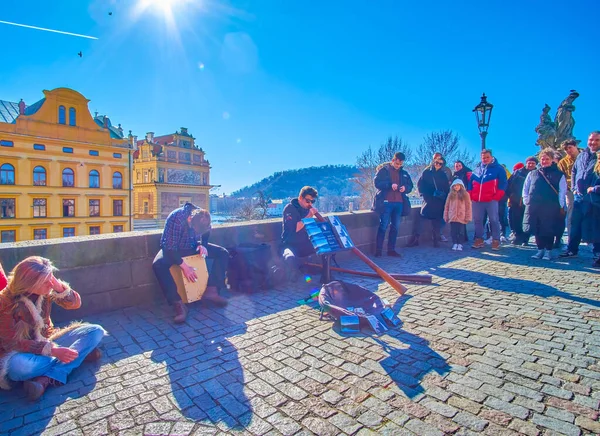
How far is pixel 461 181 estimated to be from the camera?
8.61 meters

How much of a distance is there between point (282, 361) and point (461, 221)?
700 cm

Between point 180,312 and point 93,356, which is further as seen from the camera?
point 180,312

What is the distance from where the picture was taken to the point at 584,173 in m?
6.82

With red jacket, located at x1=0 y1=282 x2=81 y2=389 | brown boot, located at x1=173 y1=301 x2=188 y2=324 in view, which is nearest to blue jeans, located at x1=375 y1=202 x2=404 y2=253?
brown boot, located at x1=173 y1=301 x2=188 y2=324

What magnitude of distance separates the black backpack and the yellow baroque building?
43195mm

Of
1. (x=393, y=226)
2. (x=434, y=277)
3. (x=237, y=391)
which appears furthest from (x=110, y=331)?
(x=393, y=226)

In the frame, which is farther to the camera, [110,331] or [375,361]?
[110,331]

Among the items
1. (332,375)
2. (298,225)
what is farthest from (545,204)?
(332,375)

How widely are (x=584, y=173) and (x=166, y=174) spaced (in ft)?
213

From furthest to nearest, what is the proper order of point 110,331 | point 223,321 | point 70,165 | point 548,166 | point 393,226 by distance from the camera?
point 70,165, point 393,226, point 548,166, point 223,321, point 110,331

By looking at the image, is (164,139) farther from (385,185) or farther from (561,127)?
(385,185)

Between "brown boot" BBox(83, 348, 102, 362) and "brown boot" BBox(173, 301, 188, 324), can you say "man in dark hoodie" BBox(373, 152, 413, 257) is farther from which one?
"brown boot" BBox(83, 348, 102, 362)

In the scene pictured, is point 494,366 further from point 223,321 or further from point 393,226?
point 393,226

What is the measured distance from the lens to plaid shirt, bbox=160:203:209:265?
4.44 m
